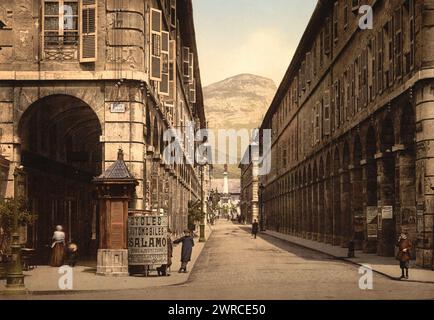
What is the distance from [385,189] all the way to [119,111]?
41.1 feet

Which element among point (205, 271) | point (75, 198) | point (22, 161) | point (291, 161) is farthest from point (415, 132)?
point (291, 161)

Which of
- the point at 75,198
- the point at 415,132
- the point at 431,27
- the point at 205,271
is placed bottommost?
the point at 205,271

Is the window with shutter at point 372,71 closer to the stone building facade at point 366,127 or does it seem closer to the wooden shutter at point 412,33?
the stone building facade at point 366,127

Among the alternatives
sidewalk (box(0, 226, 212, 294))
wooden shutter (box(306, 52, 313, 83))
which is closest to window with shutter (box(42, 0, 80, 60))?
sidewalk (box(0, 226, 212, 294))

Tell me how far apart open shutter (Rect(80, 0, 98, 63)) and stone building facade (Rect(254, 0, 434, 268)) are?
1051 cm

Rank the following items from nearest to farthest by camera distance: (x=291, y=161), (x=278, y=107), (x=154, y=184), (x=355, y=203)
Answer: (x=154, y=184), (x=355, y=203), (x=291, y=161), (x=278, y=107)

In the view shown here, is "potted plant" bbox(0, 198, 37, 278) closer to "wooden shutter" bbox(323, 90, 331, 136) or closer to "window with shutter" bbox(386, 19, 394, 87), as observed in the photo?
"window with shutter" bbox(386, 19, 394, 87)

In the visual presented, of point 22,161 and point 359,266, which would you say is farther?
point 359,266

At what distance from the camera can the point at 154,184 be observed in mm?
30859

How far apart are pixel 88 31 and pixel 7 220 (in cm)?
664

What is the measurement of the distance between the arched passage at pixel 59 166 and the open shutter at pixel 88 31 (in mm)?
1856

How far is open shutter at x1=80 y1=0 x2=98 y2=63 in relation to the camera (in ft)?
81.1

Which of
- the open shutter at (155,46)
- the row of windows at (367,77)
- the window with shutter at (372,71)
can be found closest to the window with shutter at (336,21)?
the row of windows at (367,77)
